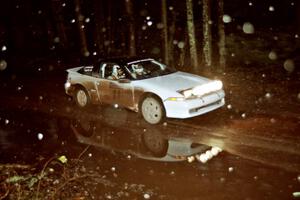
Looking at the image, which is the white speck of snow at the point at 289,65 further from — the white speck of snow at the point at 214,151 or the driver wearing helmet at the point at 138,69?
the white speck of snow at the point at 214,151

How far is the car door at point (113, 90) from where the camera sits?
33.6 ft

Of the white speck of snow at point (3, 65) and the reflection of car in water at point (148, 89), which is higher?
the reflection of car in water at point (148, 89)

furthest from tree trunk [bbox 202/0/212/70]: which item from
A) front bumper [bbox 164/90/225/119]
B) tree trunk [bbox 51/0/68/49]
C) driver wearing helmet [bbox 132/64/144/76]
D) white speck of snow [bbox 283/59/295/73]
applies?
tree trunk [bbox 51/0/68/49]

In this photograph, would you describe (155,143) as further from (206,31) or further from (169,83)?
(206,31)

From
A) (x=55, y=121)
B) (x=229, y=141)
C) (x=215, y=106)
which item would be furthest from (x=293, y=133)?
(x=55, y=121)

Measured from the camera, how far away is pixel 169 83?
32.1 ft

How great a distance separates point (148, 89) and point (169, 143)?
→ 167 centimetres

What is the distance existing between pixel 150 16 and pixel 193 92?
781 inches

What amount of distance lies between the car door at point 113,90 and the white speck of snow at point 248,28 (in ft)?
48.0

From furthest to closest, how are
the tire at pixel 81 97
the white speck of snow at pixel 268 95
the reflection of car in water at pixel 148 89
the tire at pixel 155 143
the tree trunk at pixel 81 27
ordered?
the tree trunk at pixel 81 27
the white speck of snow at pixel 268 95
the tire at pixel 81 97
the reflection of car in water at pixel 148 89
the tire at pixel 155 143

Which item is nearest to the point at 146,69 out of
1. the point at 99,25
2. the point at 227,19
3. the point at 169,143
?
the point at 169,143

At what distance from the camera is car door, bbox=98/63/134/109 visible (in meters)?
10.2

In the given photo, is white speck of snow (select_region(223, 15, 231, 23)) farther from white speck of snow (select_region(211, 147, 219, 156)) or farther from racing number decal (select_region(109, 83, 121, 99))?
white speck of snow (select_region(211, 147, 219, 156))

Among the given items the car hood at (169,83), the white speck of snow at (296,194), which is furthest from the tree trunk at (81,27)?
the white speck of snow at (296,194)
